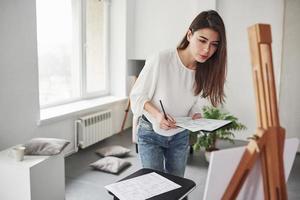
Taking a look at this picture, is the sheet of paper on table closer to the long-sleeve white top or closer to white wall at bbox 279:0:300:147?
the long-sleeve white top

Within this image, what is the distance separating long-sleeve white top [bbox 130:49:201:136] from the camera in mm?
1448

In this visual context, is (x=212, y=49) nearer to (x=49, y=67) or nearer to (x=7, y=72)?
(x=7, y=72)

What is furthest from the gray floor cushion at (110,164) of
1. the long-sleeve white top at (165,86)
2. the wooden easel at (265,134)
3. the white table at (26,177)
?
the wooden easel at (265,134)

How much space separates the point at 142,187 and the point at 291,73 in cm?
324

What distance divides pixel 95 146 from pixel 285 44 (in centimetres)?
285

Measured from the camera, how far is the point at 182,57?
58.6 inches

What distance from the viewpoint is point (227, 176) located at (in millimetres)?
849

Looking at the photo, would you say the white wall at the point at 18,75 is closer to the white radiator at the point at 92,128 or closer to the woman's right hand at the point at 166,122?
the white radiator at the point at 92,128

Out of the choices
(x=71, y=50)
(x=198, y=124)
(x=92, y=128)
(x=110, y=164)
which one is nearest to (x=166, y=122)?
(x=198, y=124)

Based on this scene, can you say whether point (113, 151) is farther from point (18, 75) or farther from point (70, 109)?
point (18, 75)

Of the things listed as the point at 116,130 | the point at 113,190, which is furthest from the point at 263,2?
the point at 113,190

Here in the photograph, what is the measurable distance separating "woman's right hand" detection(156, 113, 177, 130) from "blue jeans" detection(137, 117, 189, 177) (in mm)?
115

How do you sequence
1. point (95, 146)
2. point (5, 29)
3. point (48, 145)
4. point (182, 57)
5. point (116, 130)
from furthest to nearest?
point (116, 130), point (95, 146), point (5, 29), point (48, 145), point (182, 57)

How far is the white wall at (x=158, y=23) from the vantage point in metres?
4.39
